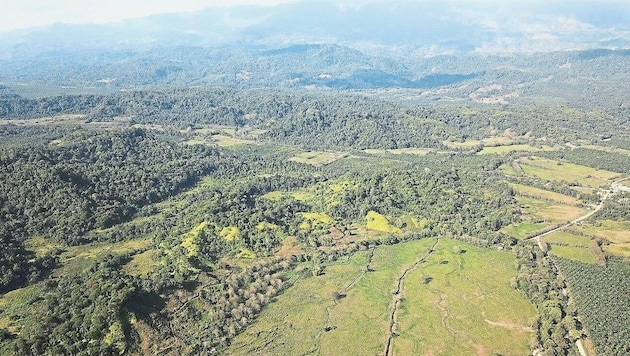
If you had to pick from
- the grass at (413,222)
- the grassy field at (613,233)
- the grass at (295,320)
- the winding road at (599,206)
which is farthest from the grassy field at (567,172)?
the grass at (295,320)

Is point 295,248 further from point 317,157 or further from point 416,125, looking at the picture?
point 416,125

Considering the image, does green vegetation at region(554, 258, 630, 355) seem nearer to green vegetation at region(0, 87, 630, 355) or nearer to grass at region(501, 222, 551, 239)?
green vegetation at region(0, 87, 630, 355)

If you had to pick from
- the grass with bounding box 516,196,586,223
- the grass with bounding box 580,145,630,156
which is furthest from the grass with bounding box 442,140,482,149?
the grass with bounding box 516,196,586,223

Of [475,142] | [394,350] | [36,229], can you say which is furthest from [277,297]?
[475,142]

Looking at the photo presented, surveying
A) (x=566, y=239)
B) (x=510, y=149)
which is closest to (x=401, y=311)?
(x=566, y=239)

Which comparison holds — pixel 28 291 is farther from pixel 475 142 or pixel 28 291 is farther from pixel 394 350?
pixel 475 142
